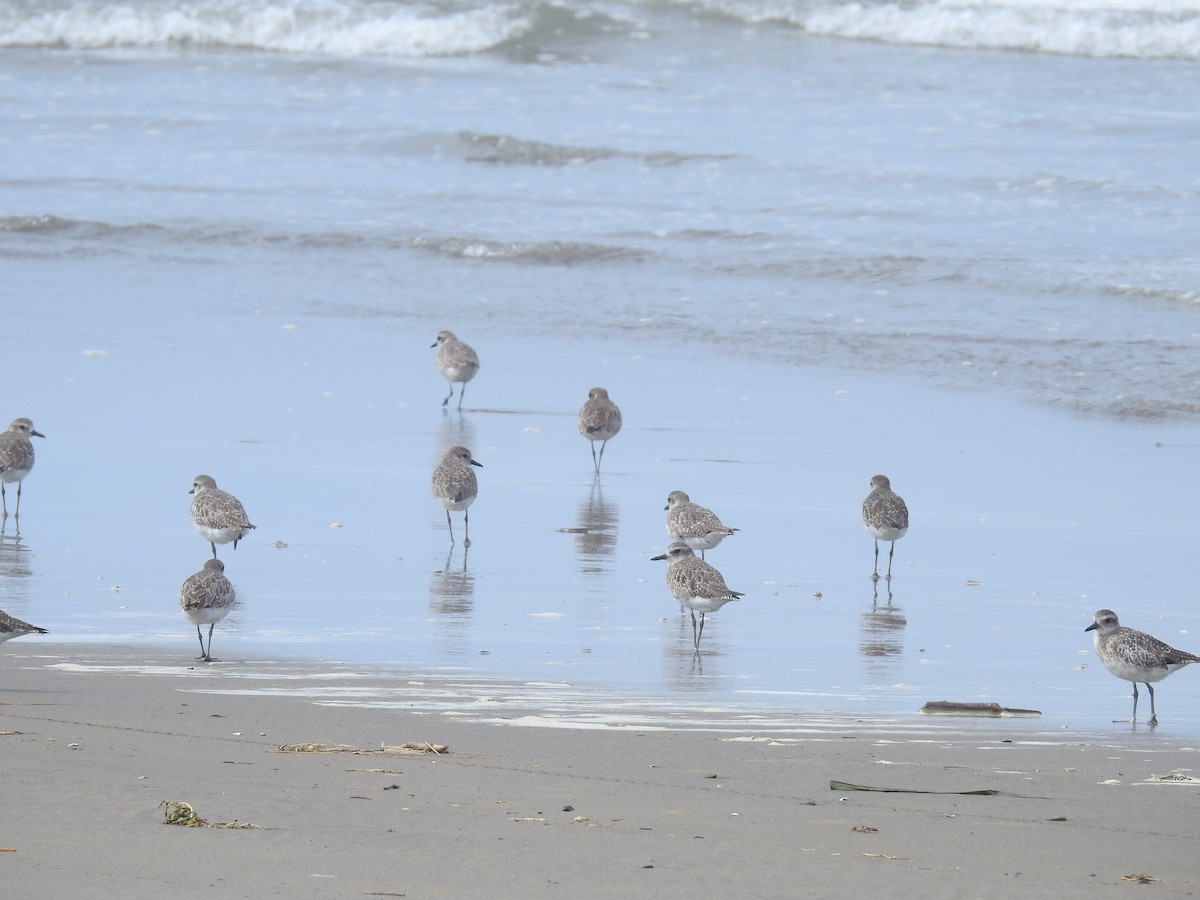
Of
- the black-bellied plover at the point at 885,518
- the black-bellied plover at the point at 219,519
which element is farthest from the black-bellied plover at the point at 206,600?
the black-bellied plover at the point at 885,518

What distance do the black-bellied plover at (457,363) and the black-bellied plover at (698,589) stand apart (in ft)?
19.6

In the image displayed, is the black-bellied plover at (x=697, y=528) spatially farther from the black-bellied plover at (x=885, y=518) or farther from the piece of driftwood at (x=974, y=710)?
the piece of driftwood at (x=974, y=710)

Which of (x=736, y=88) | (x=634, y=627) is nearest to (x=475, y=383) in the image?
(x=634, y=627)

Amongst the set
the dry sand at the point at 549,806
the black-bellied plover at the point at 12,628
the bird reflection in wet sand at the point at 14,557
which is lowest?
the dry sand at the point at 549,806

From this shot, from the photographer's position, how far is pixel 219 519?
9.70m

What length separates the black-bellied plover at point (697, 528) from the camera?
9.85 meters

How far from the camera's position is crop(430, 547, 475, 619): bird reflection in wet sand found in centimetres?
880

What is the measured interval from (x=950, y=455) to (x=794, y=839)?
7.46 metres

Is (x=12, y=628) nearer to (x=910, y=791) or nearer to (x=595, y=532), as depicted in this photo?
(x=910, y=791)

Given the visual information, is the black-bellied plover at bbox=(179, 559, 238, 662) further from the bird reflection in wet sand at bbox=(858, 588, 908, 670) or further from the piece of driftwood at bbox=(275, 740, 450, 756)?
the bird reflection in wet sand at bbox=(858, 588, 908, 670)

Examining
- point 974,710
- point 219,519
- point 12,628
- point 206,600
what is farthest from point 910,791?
point 219,519

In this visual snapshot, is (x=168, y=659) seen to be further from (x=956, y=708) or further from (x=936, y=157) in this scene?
(x=936, y=157)

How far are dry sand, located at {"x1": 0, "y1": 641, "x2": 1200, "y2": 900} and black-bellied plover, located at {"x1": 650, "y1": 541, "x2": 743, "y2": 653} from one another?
167cm

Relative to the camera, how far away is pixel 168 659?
7688 millimetres
